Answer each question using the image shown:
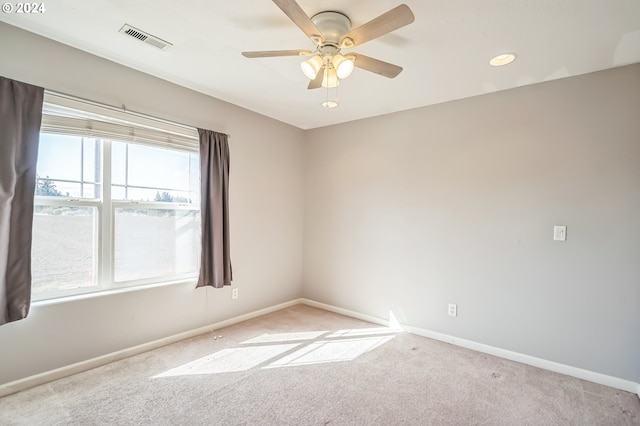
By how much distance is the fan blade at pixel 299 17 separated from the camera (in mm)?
1397

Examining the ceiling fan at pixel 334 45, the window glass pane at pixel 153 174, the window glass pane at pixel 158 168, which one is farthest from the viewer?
the window glass pane at pixel 158 168

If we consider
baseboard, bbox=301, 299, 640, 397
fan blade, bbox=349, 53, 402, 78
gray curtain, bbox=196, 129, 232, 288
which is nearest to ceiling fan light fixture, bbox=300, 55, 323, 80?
fan blade, bbox=349, 53, 402, 78

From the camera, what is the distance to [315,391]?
7.25ft

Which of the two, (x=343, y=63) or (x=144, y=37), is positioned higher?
(x=144, y=37)

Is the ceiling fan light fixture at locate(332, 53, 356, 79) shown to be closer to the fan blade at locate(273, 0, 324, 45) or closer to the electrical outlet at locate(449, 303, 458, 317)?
the fan blade at locate(273, 0, 324, 45)

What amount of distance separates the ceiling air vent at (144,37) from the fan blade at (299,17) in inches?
47.8

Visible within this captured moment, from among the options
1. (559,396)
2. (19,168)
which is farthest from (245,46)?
(559,396)

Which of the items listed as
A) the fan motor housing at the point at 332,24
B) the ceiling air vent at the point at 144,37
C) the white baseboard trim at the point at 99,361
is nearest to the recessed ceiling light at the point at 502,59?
the fan motor housing at the point at 332,24

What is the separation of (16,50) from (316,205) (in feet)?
10.3

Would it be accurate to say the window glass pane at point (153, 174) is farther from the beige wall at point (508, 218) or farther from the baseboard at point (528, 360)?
the baseboard at point (528, 360)

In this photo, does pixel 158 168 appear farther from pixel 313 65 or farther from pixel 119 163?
pixel 313 65

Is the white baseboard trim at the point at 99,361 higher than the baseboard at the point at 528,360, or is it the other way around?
the white baseboard trim at the point at 99,361

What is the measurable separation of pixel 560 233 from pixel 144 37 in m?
3.60

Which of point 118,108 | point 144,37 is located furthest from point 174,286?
point 144,37
